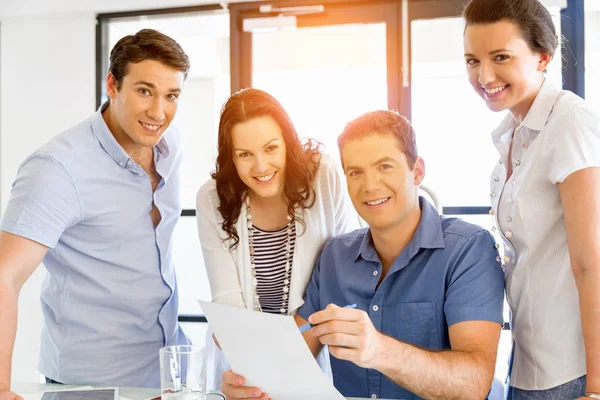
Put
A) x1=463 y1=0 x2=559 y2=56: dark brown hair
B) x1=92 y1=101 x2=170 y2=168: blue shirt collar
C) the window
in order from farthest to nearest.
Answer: the window < x1=92 y1=101 x2=170 y2=168: blue shirt collar < x1=463 y1=0 x2=559 y2=56: dark brown hair

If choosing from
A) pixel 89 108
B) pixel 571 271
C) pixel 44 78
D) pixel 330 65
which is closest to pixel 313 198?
pixel 571 271

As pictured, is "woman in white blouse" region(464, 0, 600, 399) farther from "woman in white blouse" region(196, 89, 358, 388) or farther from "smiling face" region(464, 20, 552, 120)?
"woman in white blouse" region(196, 89, 358, 388)

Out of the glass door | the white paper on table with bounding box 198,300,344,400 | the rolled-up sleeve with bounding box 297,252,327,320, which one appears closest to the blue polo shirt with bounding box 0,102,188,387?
the rolled-up sleeve with bounding box 297,252,327,320

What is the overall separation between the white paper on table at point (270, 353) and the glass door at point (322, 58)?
2.43 m

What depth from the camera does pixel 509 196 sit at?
1368mm

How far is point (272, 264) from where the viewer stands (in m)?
1.77

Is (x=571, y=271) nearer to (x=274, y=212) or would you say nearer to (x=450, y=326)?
(x=450, y=326)

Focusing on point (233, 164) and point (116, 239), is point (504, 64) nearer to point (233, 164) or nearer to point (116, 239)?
point (233, 164)

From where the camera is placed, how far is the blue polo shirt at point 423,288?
4.57 ft

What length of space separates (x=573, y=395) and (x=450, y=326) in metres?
0.29

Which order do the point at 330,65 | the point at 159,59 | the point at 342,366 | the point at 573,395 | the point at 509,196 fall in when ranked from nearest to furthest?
the point at 573,395
the point at 509,196
the point at 342,366
the point at 159,59
the point at 330,65

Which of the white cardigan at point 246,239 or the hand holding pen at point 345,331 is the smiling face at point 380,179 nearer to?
the white cardigan at point 246,239

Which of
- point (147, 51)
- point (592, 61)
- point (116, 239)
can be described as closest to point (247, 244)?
point (116, 239)

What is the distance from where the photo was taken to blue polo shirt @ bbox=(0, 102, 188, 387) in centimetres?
167
